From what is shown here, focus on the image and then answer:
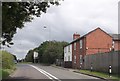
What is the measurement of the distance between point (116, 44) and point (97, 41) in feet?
14.5

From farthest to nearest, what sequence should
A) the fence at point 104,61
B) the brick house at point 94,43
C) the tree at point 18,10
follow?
1. the brick house at point 94,43
2. the fence at point 104,61
3. the tree at point 18,10

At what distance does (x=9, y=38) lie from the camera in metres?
26.7

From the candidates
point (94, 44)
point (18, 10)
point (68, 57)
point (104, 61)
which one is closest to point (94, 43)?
point (94, 44)

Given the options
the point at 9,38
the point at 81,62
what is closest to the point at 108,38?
the point at 81,62

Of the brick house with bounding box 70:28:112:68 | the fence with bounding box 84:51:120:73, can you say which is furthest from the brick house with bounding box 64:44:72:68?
the fence with bounding box 84:51:120:73

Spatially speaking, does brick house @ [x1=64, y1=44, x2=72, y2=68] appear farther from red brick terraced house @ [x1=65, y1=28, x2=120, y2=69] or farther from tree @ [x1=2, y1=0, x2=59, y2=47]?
tree @ [x1=2, y1=0, x2=59, y2=47]

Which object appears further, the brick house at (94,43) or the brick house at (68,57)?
the brick house at (68,57)

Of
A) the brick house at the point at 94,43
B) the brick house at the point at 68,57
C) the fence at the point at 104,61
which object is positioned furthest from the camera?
the brick house at the point at 68,57

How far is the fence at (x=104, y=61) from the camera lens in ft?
121

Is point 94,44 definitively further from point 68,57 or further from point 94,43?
point 68,57

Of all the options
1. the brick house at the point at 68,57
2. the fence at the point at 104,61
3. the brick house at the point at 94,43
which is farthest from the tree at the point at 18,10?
the brick house at the point at 68,57

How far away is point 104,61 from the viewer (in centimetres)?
4262

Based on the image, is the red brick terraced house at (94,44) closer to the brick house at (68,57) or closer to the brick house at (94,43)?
the brick house at (94,43)

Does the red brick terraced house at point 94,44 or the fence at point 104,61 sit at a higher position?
the red brick terraced house at point 94,44
